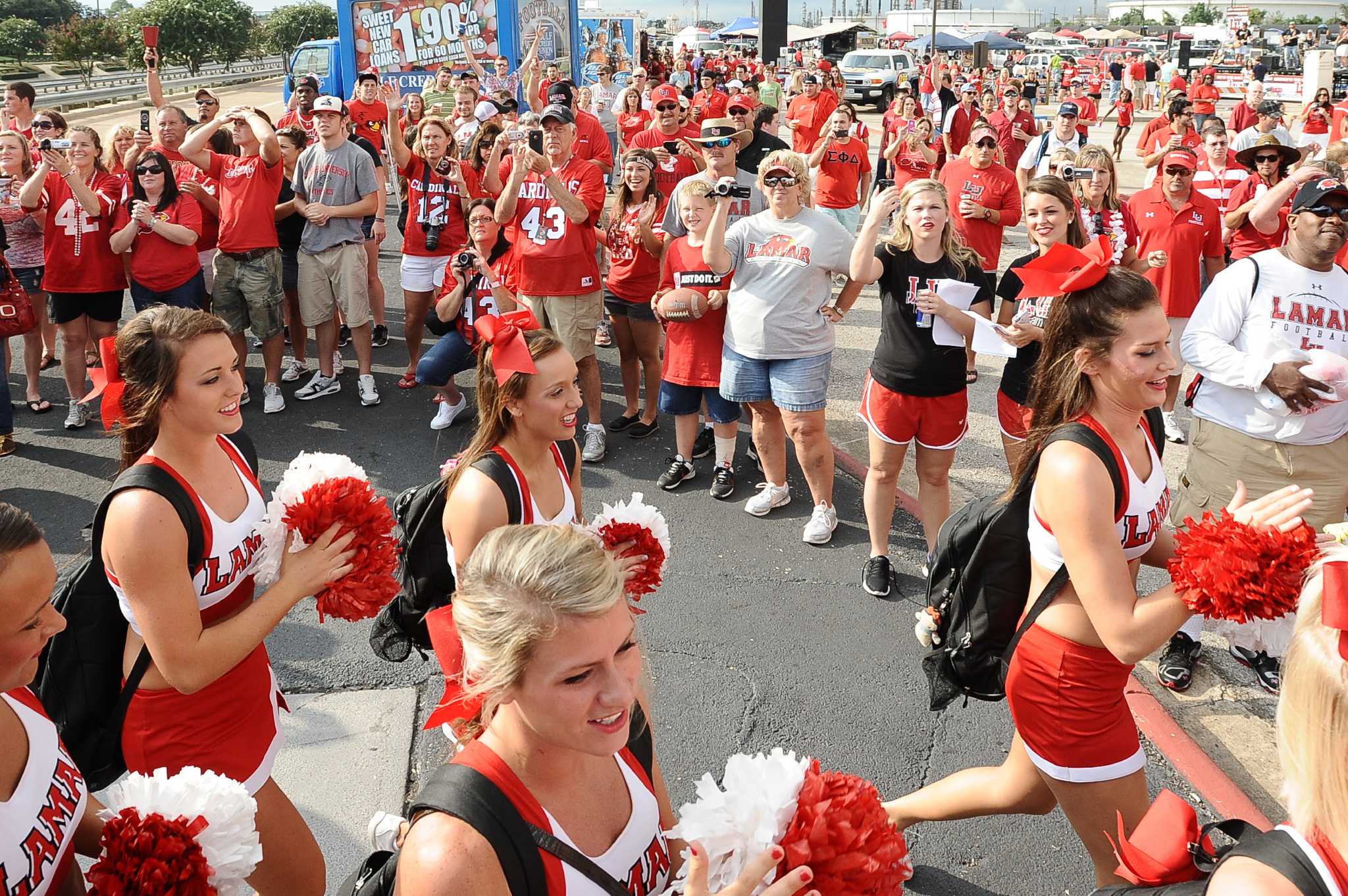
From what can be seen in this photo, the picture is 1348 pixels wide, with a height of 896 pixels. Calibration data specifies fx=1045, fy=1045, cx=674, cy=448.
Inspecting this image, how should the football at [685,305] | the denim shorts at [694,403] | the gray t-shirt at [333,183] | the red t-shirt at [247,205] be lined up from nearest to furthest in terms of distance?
the football at [685,305] < the denim shorts at [694,403] < the red t-shirt at [247,205] < the gray t-shirt at [333,183]

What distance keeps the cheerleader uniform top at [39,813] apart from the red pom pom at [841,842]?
131cm

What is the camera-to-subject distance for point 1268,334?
170 inches

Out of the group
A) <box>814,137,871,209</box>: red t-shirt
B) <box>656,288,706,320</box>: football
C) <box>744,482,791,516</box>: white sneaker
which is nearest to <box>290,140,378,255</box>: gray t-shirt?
<box>656,288,706,320</box>: football

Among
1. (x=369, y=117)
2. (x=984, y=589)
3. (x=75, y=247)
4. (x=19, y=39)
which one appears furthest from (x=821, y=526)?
(x=19, y=39)

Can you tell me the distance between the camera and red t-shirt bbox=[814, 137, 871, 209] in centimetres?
1049

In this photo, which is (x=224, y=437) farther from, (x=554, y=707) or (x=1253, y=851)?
(x=1253, y=851)

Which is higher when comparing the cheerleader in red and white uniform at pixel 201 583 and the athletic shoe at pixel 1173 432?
the cheerleader in red and white uniform at pixel 201 583

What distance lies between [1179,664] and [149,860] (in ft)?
Result: 13.4

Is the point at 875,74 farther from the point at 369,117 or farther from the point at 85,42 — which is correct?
the point at 85,42

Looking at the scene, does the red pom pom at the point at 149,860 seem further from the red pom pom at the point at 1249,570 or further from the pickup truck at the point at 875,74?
the pickup truck at the point at 875,74

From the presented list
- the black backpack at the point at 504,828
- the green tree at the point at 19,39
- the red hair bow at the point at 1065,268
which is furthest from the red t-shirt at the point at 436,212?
the green tree at the point at 19,39

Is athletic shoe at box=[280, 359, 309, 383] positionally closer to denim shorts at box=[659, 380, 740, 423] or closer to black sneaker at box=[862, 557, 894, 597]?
denim shorts at box=[659, 380, 740, 423]

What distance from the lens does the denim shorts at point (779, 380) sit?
5.74 meters

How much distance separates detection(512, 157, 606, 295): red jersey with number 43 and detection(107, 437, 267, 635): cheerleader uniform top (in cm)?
439
